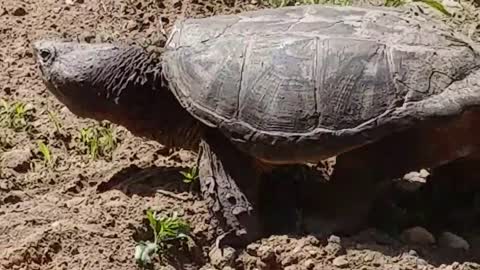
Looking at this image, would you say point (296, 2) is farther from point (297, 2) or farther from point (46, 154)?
point (46, 154)

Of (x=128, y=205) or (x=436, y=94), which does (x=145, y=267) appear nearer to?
(x=128, y=205)

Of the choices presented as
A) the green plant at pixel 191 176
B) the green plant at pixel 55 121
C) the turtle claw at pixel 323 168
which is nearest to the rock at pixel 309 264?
the turtle claw at pixel 323 168

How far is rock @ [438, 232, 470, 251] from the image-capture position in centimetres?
364

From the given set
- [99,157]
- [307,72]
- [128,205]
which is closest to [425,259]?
[307,72]

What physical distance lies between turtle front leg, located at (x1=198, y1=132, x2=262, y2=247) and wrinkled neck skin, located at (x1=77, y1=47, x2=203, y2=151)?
17 centimetres

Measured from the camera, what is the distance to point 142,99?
3.99m

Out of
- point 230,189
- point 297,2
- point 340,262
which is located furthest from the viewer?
point 297,2

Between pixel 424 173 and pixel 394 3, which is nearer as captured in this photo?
pixel 424 173

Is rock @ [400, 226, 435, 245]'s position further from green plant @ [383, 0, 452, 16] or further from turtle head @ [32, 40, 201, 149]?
green plant @ [383, 0, 452, 16]

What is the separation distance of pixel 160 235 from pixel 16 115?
109 cm

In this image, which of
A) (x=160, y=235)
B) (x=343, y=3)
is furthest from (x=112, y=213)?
(x=343, y=3)

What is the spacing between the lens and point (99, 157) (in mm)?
4273

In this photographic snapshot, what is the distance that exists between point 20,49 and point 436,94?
6.92 feet

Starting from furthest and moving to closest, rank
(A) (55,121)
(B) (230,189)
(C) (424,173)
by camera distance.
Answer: (A) (55,121) < (C) (424,173) < (B) (230,189)
